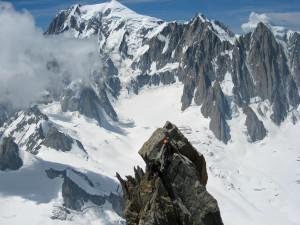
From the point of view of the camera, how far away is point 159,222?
3869 cm

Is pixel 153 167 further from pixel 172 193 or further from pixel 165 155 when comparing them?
pixel 172 193

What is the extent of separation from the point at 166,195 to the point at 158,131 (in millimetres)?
4098

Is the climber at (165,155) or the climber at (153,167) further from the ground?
the climber at (165,155)

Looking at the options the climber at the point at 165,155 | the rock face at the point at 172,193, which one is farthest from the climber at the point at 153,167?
the climber at the point at 165,155

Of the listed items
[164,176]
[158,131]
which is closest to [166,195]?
[164,176]

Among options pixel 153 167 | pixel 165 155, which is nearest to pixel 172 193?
pixel 153 167

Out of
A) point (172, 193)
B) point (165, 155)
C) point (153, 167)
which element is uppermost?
point (165, 155)

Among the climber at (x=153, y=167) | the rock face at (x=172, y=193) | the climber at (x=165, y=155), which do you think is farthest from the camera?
the climber at (x=153, y=167)

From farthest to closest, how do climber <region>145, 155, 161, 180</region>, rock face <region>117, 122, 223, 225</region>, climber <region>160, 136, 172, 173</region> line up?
climber <region>145, 155, 161, 180</region>
climber <region>160, 136, 172, 173</region>
rock face <region>117, 122, 223, 225</region>

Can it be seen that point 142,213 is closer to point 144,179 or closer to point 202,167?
point 144,179

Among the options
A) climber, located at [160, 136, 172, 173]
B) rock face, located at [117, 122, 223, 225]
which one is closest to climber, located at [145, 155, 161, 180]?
rock face, located at [117, 122, 223, 225]

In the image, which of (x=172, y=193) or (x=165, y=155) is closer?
(x=165, y=155)

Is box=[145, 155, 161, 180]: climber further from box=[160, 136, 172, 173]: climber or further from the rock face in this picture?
box=[160, 136, 172, 173]: climber

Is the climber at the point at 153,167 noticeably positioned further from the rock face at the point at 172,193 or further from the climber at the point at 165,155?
the climber at the point at 165,155
